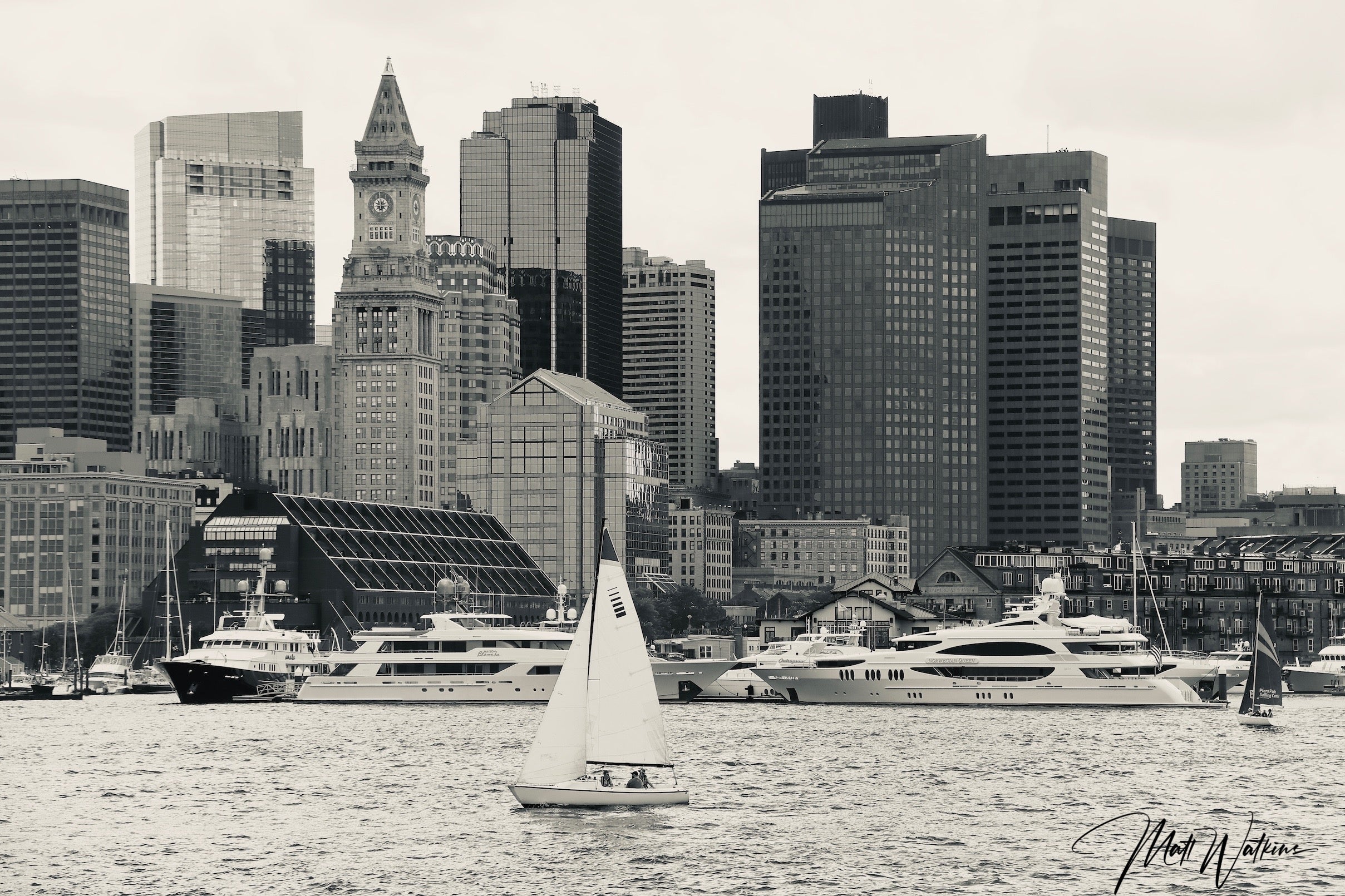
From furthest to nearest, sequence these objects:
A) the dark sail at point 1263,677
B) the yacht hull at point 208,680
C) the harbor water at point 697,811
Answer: the yacht hull at point 208,680 < the dark sail at point 1263,677 < the harbor water at point 697,811

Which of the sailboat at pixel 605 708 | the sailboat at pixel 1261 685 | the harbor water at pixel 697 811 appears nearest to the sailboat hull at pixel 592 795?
the sailboat at pixel 605 708

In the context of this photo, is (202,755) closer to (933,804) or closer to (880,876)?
(933,804)

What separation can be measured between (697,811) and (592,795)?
28.0ft

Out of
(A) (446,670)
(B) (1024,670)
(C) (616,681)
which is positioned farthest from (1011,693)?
(C) (616,681)

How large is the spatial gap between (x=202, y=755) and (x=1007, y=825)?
5648 centimetres

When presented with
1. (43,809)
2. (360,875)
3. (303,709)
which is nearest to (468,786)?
(43,809)

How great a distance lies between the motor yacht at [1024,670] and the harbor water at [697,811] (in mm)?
17160

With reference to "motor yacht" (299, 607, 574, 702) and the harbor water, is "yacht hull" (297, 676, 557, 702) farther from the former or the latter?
the harbor water

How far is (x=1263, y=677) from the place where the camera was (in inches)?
6304

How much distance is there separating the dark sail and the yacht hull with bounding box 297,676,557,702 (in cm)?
5897

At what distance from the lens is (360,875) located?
85.0 meters

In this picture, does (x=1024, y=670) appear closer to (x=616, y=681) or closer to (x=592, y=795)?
(x=592, y=795)

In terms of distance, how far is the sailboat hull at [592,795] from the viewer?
307 ft

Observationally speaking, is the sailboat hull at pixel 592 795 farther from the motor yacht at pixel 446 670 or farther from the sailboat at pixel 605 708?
the motor yacht at pixel 446 670
